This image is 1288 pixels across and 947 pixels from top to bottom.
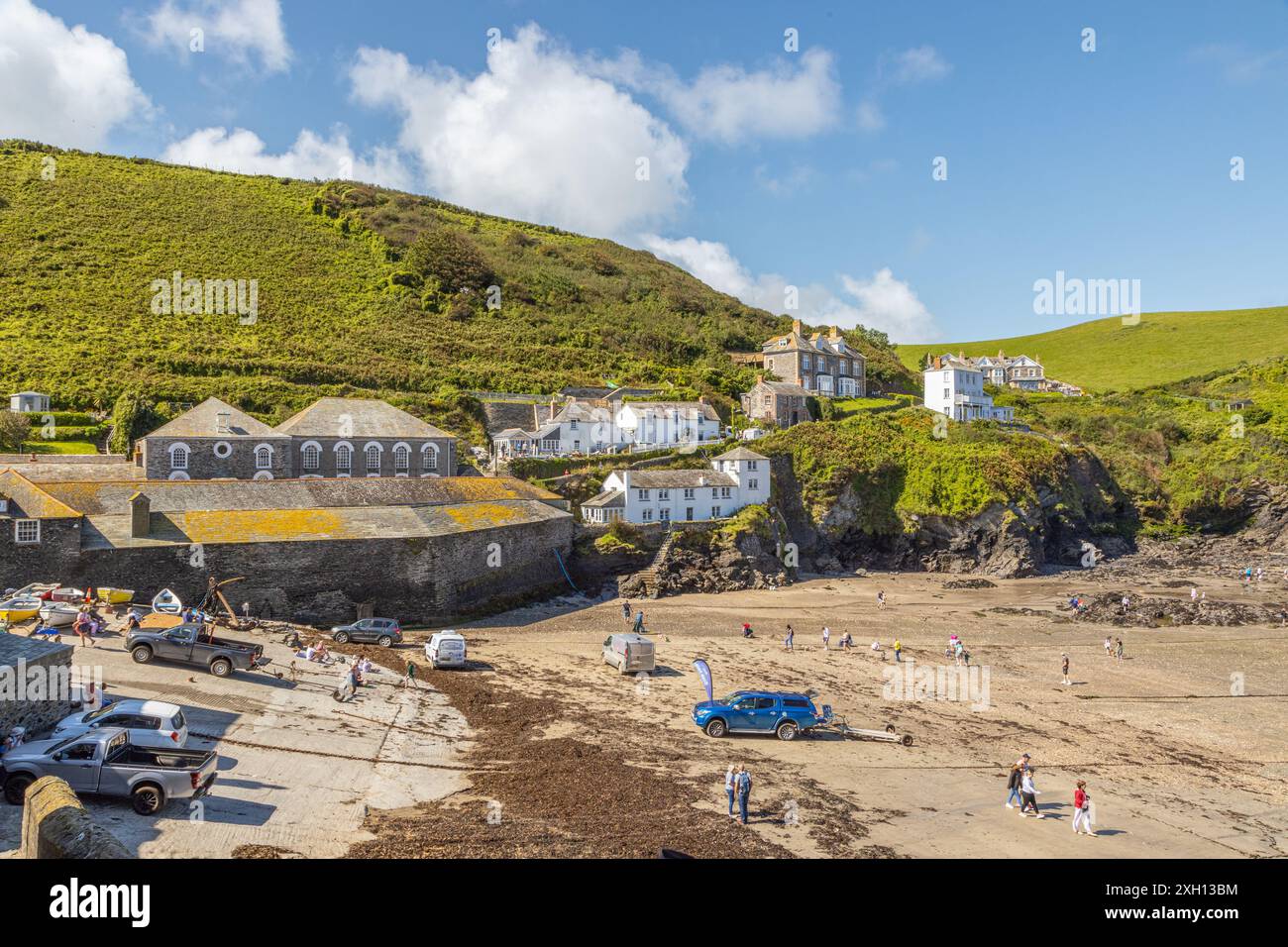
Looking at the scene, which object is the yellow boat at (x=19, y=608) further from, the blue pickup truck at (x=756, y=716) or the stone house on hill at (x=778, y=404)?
the stone house on hill at (x=778, y=404)

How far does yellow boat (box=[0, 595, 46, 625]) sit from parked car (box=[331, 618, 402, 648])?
924cm

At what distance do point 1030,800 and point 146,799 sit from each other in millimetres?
16880

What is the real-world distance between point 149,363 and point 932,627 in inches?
2418

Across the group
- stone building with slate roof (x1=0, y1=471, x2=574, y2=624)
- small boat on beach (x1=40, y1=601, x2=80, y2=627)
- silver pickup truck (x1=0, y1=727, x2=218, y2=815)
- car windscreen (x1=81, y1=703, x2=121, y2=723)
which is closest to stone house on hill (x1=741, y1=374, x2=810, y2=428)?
stone building with slate roof (x1=0, y1=471, x2=574, y2=624)

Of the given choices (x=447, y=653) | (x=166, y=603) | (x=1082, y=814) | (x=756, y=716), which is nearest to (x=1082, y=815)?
(x=1082, y=814)

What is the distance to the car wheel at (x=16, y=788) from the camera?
12.1m

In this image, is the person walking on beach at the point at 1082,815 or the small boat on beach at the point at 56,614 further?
the small boat on beach at the point at 56,614

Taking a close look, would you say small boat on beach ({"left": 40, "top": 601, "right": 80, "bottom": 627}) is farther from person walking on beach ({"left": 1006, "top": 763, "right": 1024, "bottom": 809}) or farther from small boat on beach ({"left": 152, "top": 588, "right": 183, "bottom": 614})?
person walking on beach ({"left": 1006, "top": 763, "right": 1024, "bottom": 809})

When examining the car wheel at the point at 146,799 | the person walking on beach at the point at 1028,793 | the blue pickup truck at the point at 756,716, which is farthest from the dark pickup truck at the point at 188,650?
the person walking on beach at the point at 1028,793

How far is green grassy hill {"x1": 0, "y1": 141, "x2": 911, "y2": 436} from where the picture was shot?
65000mm

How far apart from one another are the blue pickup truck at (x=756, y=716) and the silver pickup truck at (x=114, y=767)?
12477mm

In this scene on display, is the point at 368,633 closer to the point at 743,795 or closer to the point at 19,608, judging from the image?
the point at 19,608
